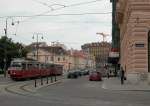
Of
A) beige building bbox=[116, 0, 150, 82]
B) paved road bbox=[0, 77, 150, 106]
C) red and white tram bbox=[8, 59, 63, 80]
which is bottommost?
paved road bbox=[0, 77, 150, 106]

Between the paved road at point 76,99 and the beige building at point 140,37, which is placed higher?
the beige building at point 140,37

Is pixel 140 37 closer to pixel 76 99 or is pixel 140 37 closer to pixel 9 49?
pixel 76 99

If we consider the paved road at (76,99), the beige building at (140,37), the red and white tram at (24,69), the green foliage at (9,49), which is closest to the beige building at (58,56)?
the green foliage at (9,49)

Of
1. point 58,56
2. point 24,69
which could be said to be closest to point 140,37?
point 24,69

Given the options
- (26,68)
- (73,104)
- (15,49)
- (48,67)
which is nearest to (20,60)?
(26,68)

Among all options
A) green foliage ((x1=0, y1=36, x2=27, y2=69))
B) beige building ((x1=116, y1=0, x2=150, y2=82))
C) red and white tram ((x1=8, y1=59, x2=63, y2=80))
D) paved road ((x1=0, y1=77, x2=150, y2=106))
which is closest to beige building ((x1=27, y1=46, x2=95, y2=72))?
green foliage ((x1=0, y1=36, x2=27, y2=69))

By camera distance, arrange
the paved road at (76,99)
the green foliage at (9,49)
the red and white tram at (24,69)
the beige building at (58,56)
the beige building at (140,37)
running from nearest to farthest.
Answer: the paved road at (76,99)
the beige building at (140,37)
the red and white tram at (24,69)
the green foliage at (9,49)
the beige building at (58,56)

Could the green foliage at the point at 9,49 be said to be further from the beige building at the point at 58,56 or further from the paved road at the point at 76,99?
the paved road at the point at 76,99

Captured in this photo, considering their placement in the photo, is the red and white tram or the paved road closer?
the paved road

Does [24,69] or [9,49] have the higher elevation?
[9,49]

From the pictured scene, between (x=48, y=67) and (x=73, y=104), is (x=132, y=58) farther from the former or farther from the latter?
(x=48, y=67)

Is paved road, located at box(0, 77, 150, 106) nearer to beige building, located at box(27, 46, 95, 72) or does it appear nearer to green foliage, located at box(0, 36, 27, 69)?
green foliage, located at box(0, 36, 27, 69)

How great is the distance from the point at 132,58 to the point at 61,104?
20421 millimetres

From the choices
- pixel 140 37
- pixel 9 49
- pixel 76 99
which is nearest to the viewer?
pixel 76 99
